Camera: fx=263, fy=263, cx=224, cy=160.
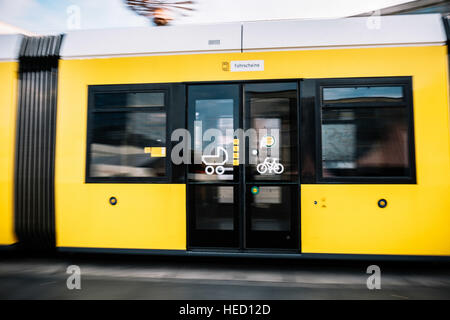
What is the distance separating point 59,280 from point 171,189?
177 cm

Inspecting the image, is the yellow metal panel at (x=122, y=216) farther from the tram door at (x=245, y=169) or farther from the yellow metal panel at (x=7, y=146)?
the yellow metal panel at (x=7, y=146)

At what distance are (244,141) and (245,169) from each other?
37cm

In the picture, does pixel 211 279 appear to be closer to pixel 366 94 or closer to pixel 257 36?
pixel 366 94

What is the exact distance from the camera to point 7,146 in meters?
3.69

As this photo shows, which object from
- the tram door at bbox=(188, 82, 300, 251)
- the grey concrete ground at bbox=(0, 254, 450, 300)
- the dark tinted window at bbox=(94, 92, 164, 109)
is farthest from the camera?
the dark tinted window at bbox=(94, 92, 164, 109)

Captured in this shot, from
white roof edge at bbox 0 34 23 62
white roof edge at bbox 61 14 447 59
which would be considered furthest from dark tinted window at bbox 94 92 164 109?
white roof edge at bbox 0 34 23 62

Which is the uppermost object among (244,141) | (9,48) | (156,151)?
(9,48)

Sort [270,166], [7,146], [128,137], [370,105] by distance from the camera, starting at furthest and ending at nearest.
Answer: [7,146] < [128,137] < [270,166] < [370,105]

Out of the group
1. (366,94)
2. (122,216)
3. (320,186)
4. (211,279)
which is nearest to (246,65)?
(366,94)

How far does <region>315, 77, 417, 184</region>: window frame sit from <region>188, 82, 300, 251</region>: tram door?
28 cm

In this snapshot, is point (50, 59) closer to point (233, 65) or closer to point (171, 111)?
point (171, 111)

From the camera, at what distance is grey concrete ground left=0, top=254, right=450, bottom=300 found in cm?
296

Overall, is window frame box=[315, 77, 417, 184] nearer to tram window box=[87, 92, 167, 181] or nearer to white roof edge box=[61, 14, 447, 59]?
white roof edge box=[61, 14, 447, 59]

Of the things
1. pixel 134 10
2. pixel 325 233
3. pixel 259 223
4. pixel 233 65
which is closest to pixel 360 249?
→ pixel 325 233
